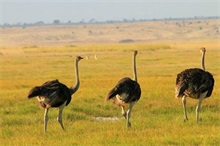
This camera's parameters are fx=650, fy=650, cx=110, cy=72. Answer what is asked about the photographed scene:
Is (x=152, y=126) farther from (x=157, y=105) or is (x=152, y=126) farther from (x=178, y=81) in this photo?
(x=157, y=105)

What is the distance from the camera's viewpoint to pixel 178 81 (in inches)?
553

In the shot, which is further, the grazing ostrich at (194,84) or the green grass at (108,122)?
the grazing ostrich at (194,84)

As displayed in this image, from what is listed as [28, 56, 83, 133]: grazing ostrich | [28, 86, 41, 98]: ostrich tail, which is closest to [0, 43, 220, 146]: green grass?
[28, 56, 83, 133]: grazing ostrich

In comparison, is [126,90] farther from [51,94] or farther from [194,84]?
[194,84]

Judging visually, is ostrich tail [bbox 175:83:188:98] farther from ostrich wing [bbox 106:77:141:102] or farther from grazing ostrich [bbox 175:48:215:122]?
ostrich wing [bbox 106:77:141:102]

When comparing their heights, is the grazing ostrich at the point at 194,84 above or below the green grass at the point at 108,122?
above

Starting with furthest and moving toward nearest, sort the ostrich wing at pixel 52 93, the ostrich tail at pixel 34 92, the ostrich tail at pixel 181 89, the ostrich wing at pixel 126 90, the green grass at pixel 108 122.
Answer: the ostrich tail at pixel 181 89 < the ostrich wing at pixel 126 90 < the ostrich wing at pixel 52 93 < the ostrich tail at pixel 34 92 < the green grass at pixel 108 122

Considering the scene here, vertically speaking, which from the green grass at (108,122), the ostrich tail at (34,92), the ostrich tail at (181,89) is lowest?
the green grass at (108,122)

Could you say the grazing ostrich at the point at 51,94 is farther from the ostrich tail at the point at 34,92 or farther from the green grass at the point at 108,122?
the green grass at the point at 108,122

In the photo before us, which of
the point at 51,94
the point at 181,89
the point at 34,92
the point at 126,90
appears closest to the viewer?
the point at 34,92

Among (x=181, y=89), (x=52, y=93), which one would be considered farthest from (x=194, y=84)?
(x=52, y=93)

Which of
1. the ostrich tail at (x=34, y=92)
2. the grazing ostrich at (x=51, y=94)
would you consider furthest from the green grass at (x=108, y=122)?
the ostrich tail at (x=34, y=92)

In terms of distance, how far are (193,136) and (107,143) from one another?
1536 mm

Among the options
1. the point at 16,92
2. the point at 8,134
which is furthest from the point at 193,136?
the point at 16,92
